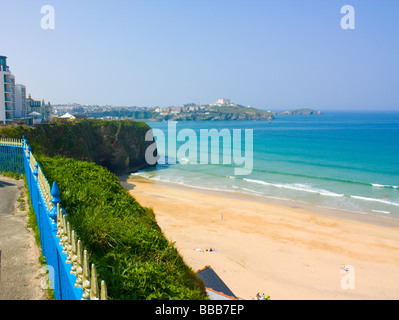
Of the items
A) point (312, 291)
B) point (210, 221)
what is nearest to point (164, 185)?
point (210, 221)

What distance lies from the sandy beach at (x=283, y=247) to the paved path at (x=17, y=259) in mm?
10026

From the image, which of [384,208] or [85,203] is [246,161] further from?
[85,203]

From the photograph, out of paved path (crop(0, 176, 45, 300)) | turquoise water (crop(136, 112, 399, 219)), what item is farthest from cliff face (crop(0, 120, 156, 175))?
paved path (crop(0, 176, 45, 300))

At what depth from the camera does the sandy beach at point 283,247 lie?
1611 cm

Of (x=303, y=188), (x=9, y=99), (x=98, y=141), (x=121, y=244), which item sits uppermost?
(x=9, y=99)

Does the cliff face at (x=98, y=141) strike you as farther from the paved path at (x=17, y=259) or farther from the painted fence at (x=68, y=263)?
the painted fence at (x=68, y=263)

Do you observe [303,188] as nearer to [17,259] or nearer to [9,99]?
[17,259]

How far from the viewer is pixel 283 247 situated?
20844mm

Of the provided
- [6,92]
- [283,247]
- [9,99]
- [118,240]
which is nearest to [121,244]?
Answer: [118,240]

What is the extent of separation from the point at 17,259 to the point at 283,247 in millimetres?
17308

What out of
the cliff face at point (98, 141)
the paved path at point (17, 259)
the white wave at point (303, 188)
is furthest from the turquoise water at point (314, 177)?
the paved path at point (17, 259)

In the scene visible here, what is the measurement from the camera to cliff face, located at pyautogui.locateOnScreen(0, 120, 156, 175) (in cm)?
3232

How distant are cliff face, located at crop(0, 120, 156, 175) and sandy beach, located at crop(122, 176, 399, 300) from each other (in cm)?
1105

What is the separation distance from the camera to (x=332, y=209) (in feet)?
98.8
